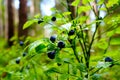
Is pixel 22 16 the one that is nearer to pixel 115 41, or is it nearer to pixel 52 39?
pixel 115 41

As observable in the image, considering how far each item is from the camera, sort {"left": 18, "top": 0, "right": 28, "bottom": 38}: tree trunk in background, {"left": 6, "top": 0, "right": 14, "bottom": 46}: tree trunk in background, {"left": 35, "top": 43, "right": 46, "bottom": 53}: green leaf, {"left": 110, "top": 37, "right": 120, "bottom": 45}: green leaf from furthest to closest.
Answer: {"left": 6, "top": 0, "right": 14, "bottom": 46}: tree trunk in background < {"left": 18, "top": 0, "right": 28, "bottom": 38}: tree trunk in background < {"left": 110, "top": 37, "right": 120, "bottom": 45}: green leaf < {"left": 35, "top": 43, "right": 46, "bottom": 53}: green leaf

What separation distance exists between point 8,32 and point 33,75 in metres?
8.43

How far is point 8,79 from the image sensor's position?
2.08 m

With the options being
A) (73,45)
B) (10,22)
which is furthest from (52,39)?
(10,22)

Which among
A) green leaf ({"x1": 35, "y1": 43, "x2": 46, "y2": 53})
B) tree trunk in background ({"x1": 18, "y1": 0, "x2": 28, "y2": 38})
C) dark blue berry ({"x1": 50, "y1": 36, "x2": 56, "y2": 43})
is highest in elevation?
tree trunk in background ({"x1": 18, "y1": 0, "x2": 28, "y2": 38})

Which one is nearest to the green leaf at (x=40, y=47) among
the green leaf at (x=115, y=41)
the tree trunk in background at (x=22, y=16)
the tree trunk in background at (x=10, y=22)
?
the green leaf at (x=115, y=41)

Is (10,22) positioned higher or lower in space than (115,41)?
higher

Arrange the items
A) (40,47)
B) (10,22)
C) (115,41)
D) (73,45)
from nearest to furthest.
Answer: (40,47) → (73,45) → (115,41) → (10,22)

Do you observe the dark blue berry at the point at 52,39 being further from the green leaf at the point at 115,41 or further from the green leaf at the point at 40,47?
the green leaf at the point at 115,41

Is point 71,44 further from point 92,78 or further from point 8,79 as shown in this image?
point 8,79

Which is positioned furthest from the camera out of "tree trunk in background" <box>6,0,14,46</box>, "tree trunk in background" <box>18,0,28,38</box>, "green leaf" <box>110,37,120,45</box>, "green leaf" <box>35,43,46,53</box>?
"tree trunk in background" <box>6,0,14,46</box>

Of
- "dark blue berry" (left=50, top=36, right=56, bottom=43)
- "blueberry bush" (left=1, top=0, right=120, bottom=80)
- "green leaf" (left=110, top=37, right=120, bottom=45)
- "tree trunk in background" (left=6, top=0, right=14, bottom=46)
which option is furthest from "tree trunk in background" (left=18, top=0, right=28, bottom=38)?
"dark blue berry" (left=50, top=36, right=56, bottom=43)

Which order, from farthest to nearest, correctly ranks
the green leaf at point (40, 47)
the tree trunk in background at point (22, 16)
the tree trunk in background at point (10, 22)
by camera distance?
the tree trunk in background at point (10, 22), the tree trunk in background at point (22, 16), the green leaf at point (40, 47)

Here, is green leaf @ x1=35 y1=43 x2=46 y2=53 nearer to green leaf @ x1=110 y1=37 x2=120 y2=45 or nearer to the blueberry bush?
the blueberry bush
